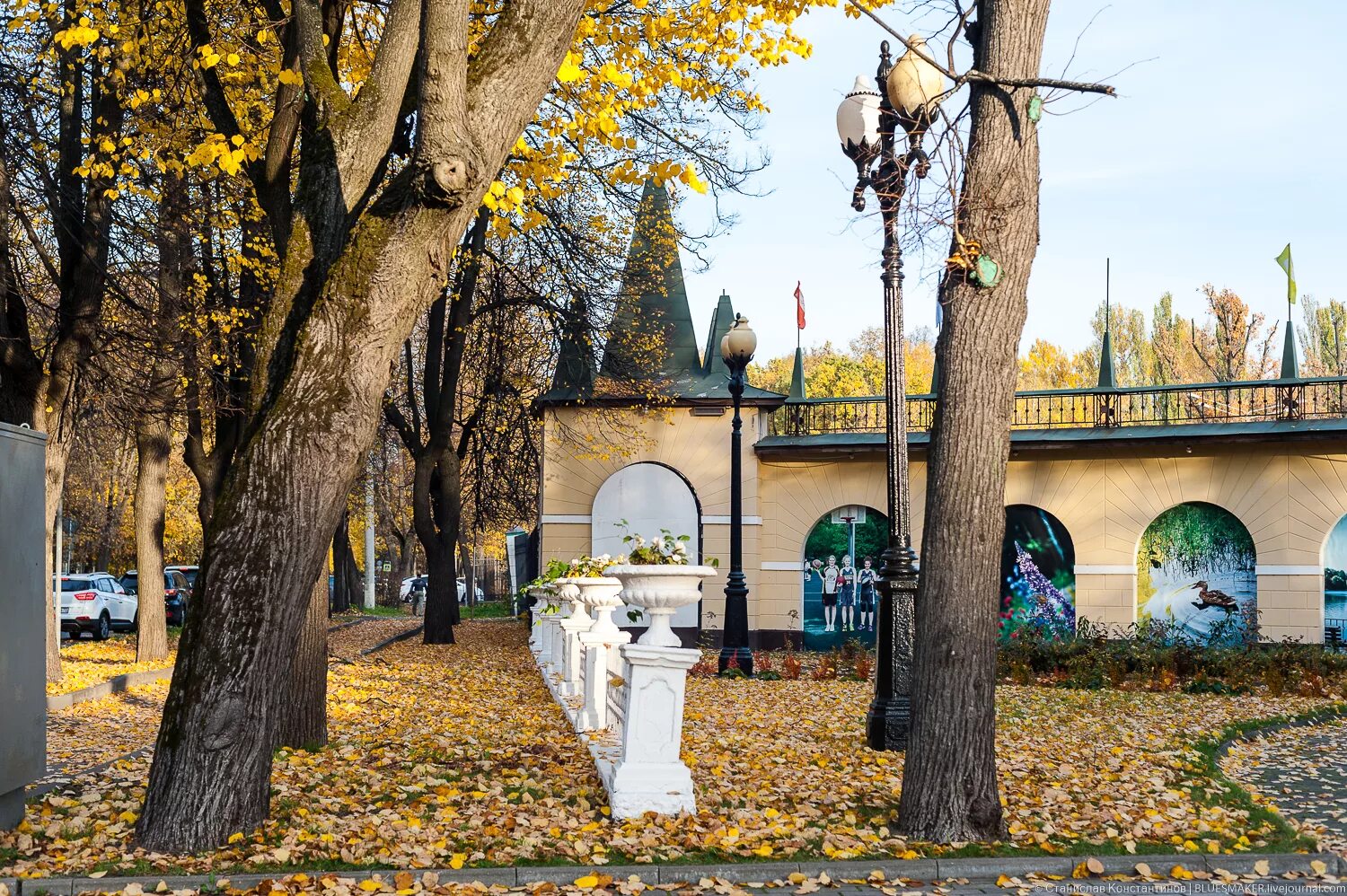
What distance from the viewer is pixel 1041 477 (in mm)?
23625

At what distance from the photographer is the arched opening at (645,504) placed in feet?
81.7

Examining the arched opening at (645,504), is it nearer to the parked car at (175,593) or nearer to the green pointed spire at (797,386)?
the green pointed spire at (797,386)

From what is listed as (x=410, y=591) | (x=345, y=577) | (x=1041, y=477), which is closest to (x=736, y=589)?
(x=1041, y=477)

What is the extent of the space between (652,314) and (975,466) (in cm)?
1856

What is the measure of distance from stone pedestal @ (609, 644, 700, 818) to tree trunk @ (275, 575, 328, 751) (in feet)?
11.8

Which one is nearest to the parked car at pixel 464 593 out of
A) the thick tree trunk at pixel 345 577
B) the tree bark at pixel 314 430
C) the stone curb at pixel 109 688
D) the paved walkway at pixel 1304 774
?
the thick tree trunk at pixel 345 577

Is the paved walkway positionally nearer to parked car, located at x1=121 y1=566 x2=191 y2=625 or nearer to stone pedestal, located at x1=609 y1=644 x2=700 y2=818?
stone pedestal, located at x1=609 y1=644 x2=700 y2=818

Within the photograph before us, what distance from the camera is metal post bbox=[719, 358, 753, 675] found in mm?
18125

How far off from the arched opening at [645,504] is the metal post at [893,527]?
42.8 ft

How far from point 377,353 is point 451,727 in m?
5.69

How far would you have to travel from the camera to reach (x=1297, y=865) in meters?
6.68

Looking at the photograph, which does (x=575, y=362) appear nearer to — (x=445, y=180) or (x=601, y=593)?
(x=601, y=593)

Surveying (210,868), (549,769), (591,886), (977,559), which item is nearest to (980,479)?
(977,559)

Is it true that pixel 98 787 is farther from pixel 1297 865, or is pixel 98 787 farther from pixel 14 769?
pixel 1297 865
